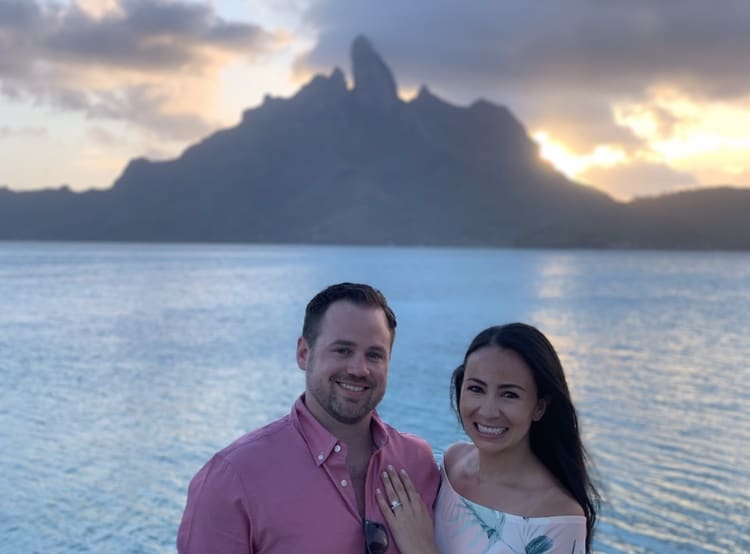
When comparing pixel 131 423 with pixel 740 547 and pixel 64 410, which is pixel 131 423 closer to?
pixel 64 410

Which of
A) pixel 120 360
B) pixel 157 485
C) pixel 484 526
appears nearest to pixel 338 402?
pixel 484 526

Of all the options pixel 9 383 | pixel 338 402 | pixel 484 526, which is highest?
pixel 338 402

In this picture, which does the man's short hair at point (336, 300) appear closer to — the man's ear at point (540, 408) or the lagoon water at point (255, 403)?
the man's ear at point (540, 408)

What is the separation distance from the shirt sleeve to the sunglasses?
47cm

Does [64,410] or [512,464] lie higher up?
[512,464]

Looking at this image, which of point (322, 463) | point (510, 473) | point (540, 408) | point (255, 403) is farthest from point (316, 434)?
point (255, 403)

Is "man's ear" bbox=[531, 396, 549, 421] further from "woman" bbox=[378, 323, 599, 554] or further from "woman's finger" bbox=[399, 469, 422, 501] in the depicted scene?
"woman's finger" bbox=[399, 469, 422, 501]

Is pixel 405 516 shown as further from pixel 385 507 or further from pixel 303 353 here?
pixel 303 353

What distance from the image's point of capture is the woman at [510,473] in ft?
10.9

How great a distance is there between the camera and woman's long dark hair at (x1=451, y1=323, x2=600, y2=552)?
3.52 meters

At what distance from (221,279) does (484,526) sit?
84740 mm

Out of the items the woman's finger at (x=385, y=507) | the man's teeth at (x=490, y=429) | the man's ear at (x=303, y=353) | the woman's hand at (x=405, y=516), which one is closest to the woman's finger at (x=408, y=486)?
Result: the woman's hand at (x=405, y=516)

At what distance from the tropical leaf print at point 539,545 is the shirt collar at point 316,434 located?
767 millimetres

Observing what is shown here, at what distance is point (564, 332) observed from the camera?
129 feet
